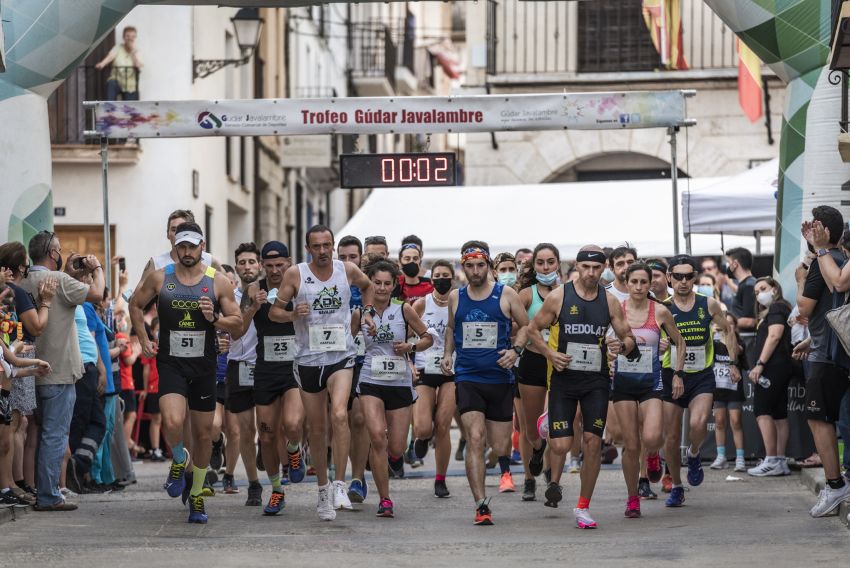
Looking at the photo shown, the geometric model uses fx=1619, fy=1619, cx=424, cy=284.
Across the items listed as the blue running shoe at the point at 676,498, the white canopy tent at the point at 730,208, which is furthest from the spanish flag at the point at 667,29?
the blue running shoe at the point at 676,498

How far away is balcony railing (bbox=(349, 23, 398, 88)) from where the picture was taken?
44000 mm

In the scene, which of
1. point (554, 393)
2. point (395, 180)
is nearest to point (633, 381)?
point (554, 393)

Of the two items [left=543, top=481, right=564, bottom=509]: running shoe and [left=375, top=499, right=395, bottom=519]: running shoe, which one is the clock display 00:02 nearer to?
[left=375, top=499, right=395, bottom=519]: running shoe

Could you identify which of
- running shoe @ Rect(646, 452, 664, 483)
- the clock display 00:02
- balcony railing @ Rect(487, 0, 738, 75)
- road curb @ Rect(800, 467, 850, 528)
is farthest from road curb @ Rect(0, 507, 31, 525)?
balcony railing @ Rect(487, 0, 738, 75)

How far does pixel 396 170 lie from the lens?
16375 millimetres

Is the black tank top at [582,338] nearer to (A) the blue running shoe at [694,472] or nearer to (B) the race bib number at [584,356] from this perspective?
(B) the race bib number at [584,356]

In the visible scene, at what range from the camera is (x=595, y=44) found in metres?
29.0

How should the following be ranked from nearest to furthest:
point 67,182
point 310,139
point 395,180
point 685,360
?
point 685,360, point 395,180, point 67,182, point 310,139

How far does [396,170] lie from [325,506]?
5.68 m

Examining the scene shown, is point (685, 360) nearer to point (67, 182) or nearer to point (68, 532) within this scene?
point (68, 532)

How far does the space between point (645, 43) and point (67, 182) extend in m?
10.5

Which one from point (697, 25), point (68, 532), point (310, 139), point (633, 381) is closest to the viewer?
point (68, 532)

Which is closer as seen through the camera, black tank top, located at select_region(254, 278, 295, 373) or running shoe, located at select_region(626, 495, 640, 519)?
running shoe, located at select_region(626, 495, 640, 519)

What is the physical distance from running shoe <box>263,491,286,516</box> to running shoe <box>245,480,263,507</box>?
2.32ft
